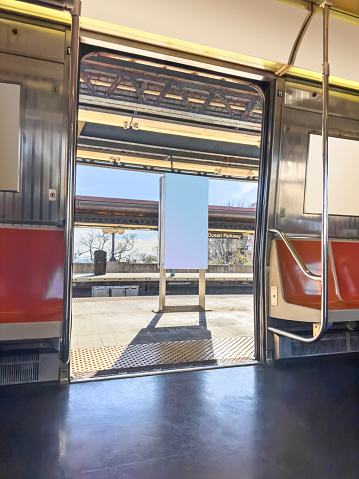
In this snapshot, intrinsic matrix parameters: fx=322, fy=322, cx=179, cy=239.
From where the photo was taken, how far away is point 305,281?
2.60 meters

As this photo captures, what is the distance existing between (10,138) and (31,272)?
0.86 metres

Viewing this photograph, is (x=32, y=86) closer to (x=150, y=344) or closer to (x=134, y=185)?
(x=150, y=344)

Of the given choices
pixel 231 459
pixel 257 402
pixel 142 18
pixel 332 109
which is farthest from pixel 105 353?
pixel 332 109

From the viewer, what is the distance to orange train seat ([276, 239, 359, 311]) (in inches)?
98.7

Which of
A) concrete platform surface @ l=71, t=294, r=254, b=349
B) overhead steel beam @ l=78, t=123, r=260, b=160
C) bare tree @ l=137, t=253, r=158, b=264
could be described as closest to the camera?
concrete platform surface @ l=71, t=294, r=254, b=349

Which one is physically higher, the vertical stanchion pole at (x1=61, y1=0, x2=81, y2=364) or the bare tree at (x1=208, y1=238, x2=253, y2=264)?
the vertical stanchion pole at (x1=61, y1=0, x2=81, y2=364)

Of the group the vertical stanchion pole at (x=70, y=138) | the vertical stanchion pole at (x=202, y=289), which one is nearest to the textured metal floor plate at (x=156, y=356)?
the vertical stanchion pole at (x=70, y=138)

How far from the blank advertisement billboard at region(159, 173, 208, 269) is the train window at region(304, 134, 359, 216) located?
2165mm

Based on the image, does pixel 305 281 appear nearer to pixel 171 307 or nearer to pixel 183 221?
pixel 183 221

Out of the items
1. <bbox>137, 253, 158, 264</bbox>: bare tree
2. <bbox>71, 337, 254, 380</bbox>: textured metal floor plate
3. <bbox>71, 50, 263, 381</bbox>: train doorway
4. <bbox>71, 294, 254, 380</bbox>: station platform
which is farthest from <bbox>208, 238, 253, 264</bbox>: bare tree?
<bbox>71, 337, 254, 380</bbox>: textured metal floor plate

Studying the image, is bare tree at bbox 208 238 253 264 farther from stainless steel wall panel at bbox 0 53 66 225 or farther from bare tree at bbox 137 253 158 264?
stainless steel wall panel at bbox 0 53 66 225

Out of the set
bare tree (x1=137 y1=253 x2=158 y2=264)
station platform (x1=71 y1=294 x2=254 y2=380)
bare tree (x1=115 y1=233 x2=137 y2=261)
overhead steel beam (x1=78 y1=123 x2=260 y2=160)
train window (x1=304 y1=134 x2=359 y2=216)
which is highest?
overhead steel beam (x1=78 y1=123 x2=260 y2=160)

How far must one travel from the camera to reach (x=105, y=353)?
2652 millimetres

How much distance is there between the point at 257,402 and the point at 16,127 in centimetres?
222
